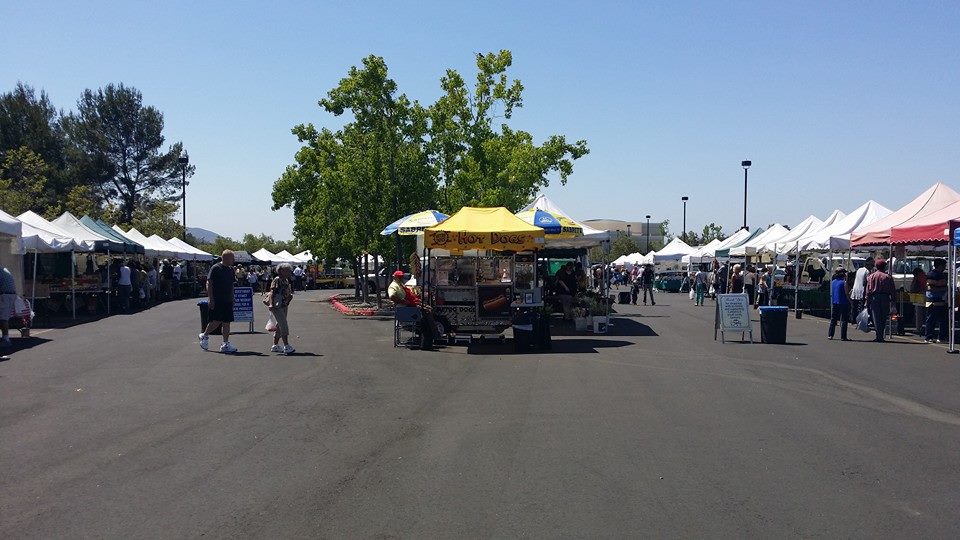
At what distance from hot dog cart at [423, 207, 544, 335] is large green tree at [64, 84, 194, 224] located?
5057 centimetres

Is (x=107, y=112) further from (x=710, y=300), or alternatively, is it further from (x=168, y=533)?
(x=168, y=533)

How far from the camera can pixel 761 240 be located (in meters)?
33.2

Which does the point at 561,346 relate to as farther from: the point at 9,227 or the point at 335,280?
the point at 335,280

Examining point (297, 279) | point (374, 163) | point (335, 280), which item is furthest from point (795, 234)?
point (335, 280)

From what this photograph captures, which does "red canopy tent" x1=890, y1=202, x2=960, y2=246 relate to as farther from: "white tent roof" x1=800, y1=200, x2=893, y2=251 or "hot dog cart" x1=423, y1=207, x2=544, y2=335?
"hot dog cart" x1=423, y1=207, x2=544, y2=335

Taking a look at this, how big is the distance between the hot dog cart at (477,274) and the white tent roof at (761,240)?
54.1 ft

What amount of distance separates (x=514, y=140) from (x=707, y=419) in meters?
24.0

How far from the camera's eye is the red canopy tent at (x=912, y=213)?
798 inches

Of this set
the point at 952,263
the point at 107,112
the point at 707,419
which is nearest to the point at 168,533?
the point at 707,419

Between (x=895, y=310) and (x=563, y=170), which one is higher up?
(x=563, y=170)

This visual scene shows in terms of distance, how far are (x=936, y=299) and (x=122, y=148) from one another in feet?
200

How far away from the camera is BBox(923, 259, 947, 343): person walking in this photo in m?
17.8

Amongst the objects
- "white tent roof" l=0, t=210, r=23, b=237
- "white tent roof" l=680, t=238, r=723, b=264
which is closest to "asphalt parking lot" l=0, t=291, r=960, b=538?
"white tent roof" l=0, t=210, r=23, b=237

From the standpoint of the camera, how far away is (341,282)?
59.9m
